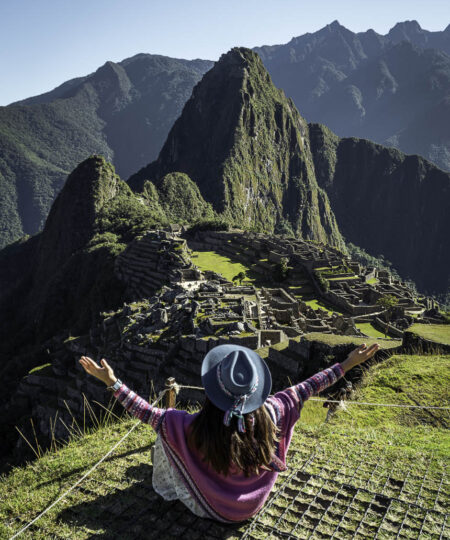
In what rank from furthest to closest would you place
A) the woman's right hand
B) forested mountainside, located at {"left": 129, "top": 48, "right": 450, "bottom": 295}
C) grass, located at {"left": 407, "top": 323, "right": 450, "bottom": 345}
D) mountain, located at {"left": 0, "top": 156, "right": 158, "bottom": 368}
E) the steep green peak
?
1. forested mountainside, located at {"left": 129, "top": 48, "right": 450, "bottom": 295}
2. the steep green peak
3. mountain, located at {"left": 0, "top": 156, "right": 158, "bottom": 368}
4. grass, located at {"left": 407, "top": 323, "right": 450, "bottom": 345}
5. the woman's right hand

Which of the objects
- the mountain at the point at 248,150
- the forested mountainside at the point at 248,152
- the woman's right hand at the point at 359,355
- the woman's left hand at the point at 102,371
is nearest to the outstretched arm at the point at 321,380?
the woman's right hand at the point at 359,355

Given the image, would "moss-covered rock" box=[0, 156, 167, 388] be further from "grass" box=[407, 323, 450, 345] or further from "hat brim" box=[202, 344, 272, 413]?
"hat brim" box=[202, 344, 272, 413]

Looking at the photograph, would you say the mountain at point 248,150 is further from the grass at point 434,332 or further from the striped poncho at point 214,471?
the striped poncho at point 214,471

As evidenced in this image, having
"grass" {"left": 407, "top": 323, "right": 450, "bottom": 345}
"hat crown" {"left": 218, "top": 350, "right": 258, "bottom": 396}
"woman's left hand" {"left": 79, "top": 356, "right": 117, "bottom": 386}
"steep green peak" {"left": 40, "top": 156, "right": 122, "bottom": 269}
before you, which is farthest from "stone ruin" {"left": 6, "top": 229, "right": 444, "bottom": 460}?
"steep green peak" {"left": 40, "top": 156, "right": 122, "bottom": 269}

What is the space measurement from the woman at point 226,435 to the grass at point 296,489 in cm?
30

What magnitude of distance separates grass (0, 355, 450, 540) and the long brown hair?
85 centimetres

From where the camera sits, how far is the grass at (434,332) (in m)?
10.5

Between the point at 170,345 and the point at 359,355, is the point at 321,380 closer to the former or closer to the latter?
the point at 359,355

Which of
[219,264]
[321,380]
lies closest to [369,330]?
[219,264]

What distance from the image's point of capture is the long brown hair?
11.0 ft

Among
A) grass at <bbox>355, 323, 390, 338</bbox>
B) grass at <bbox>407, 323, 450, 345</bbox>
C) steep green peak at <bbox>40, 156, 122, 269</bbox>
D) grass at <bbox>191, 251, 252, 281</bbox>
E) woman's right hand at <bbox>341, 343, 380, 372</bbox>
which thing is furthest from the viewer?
steep green peak at <bbox>40, 156, 122, 269</bbox>

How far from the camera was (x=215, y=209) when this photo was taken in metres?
118

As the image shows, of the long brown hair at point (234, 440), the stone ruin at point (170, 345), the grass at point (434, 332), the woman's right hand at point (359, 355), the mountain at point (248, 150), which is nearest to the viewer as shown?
the long brown hair at point (234, 440)

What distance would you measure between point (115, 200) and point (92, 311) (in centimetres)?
4835
